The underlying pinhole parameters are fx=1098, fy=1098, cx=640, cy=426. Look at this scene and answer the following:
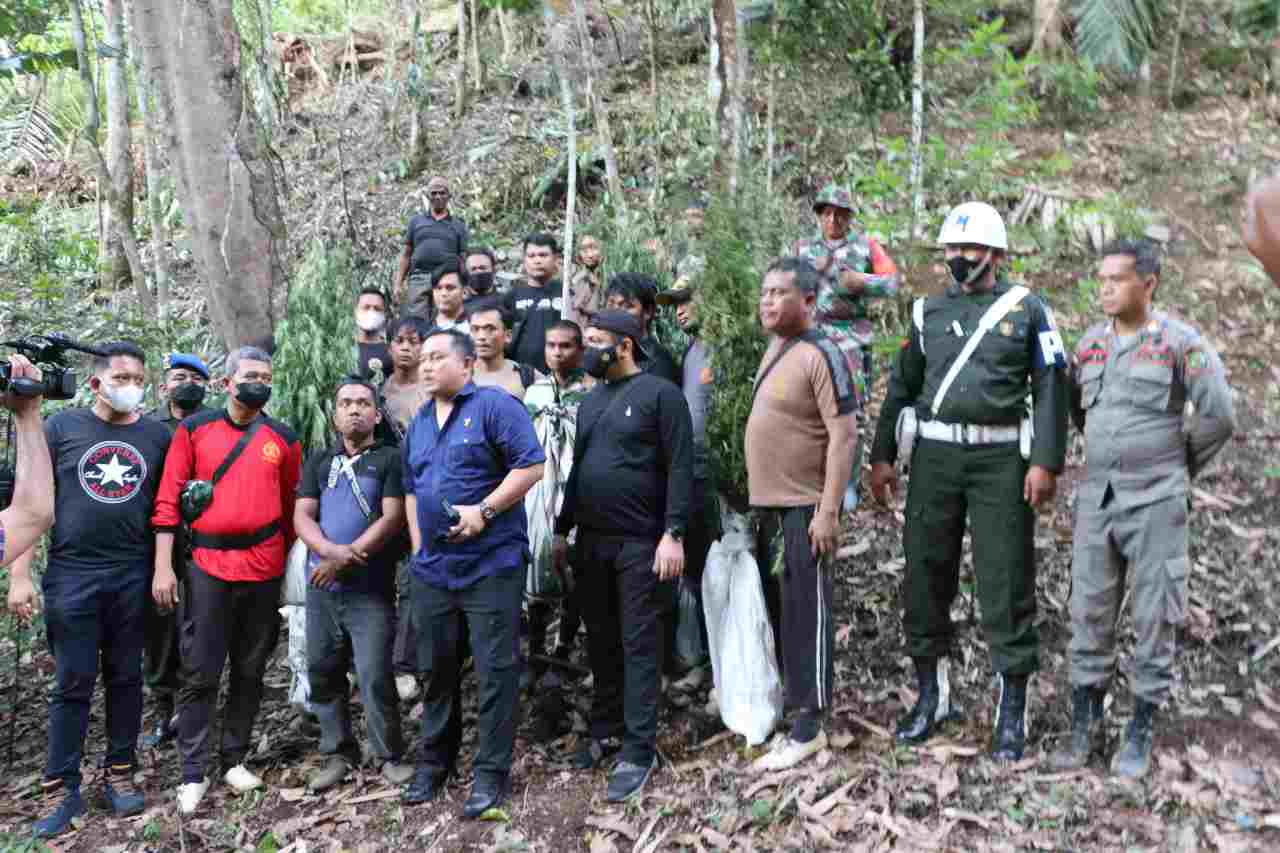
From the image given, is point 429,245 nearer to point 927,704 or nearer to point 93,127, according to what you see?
point 93,127

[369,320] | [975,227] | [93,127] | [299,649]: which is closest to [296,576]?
[299,649]

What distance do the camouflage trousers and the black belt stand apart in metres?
3.78

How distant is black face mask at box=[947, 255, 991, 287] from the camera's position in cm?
473

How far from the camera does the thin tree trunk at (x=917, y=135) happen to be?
24.6ft

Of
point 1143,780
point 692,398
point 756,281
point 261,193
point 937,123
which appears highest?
point 937,123

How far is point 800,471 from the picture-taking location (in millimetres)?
4914

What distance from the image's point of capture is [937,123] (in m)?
10.6

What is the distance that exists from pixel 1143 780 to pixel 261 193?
258 inches

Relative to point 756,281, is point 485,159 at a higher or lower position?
higher

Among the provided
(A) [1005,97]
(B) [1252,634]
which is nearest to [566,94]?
(A) [1005,97]

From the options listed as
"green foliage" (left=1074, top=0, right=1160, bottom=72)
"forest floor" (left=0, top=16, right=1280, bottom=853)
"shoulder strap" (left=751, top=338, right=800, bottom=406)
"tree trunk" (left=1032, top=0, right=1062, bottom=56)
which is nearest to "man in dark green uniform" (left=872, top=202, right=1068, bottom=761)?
"forest floor" (left=0, top=16, right=1280, bottom=853)

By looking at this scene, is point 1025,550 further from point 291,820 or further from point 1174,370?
point 291,820

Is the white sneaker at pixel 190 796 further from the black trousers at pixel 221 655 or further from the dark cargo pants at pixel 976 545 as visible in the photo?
the dark cargo pants at pixel 976 545

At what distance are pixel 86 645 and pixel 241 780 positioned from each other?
0.99m
